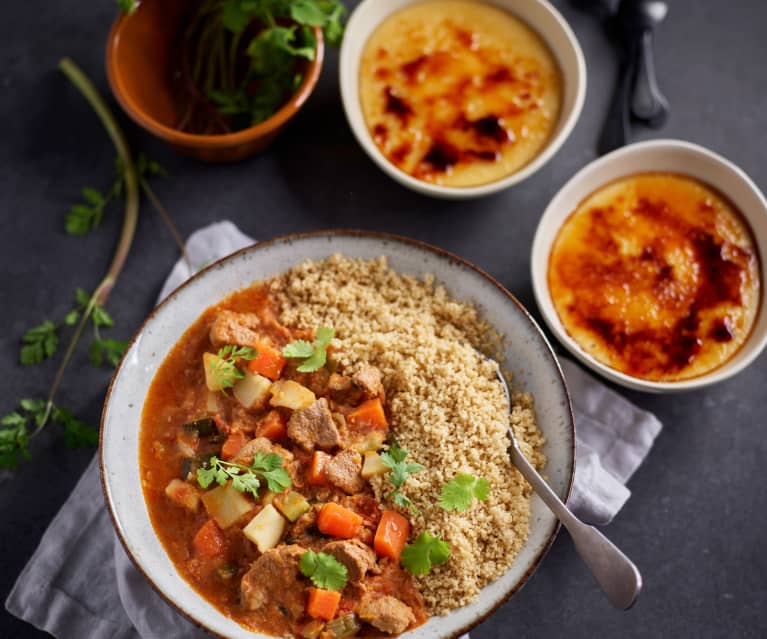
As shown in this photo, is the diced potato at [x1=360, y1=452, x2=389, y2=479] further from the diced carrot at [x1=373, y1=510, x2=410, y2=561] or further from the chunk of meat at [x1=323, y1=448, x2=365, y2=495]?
the diced carrot at [x1=373, y1=510, x2=410, y2=561]

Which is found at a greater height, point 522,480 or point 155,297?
point 522,480

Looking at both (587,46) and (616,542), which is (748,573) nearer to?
(616,542)

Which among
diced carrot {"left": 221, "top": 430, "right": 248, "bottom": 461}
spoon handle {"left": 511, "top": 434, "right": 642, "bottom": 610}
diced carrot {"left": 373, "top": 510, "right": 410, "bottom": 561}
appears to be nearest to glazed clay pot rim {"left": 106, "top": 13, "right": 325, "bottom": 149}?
diced carrot {"left": 221, "top": 430, "right": 248, "bottom": 461}

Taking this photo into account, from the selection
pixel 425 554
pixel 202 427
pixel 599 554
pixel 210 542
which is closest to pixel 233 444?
pixel 202 427

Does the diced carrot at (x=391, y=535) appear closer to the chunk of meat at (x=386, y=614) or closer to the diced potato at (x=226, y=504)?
the chunk of meat at (x=386, y=614)

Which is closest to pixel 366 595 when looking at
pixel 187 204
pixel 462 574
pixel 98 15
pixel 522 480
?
pixel 462 574

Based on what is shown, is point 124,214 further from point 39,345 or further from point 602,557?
point 602,557

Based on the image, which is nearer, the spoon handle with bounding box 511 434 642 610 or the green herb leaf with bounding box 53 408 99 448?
the spoon handle with bounding box 511 434 642 610
